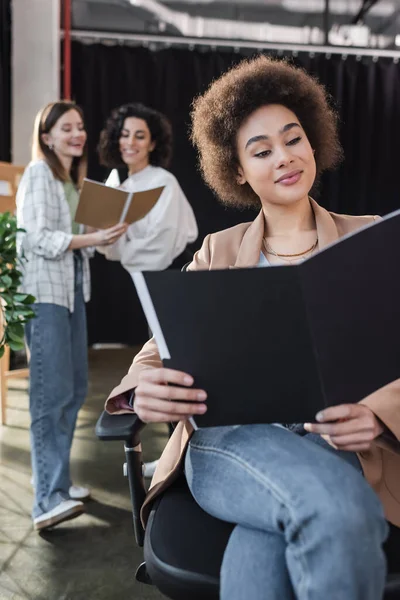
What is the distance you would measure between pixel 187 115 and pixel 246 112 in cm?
→ 476

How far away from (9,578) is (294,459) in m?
1.32

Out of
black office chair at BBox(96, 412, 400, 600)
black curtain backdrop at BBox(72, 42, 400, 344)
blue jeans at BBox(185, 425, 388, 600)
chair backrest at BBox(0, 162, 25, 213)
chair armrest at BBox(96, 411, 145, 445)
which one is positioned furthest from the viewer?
black curtain backdrop at BBox(72, 42, 400, 344)

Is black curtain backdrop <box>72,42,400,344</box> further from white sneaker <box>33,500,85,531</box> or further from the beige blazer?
the beige blazer

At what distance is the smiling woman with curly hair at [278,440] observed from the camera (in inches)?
35.8

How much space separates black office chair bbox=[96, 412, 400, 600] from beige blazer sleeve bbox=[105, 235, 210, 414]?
28 mm

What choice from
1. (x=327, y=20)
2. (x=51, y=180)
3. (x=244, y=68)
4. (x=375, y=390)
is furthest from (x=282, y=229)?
(x=327, y=20)

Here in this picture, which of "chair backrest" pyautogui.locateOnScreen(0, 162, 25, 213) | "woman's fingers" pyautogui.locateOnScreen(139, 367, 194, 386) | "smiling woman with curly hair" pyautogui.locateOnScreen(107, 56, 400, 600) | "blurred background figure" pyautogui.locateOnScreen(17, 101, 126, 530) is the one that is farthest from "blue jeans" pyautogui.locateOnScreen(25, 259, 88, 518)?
"chair backrest" pyautogui.locateOnScreen(0, 162, 25, 213)

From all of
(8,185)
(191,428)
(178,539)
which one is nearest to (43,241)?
(191,428)

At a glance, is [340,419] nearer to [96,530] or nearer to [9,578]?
[9,578]

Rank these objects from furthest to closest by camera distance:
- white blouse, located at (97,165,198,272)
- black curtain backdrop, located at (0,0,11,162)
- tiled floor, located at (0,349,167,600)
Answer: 1. black curtain backdrop, located at (0,0,11,162)
2. white blouse, located at (97,165,198,272)
3. tiled floor, located at (0,349,167,600)

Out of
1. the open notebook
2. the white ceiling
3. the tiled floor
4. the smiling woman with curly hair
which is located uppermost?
the white ceiling

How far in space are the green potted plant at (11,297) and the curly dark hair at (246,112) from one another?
72 cm

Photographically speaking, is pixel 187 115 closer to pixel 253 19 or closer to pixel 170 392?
pixel 253 19

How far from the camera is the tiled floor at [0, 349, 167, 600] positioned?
1.91 m
